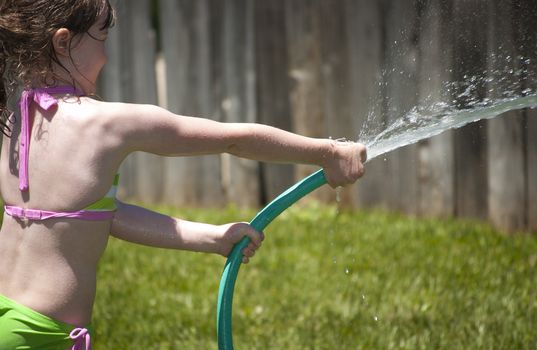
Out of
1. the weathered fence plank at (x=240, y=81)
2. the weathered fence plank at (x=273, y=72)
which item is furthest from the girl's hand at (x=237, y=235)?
the weathered fence plank at (x=240, y=81)

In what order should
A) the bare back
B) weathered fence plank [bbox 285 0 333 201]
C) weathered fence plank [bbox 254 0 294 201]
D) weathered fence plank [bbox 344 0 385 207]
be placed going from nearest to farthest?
the bare back < weathered fence plank [bbox 344 0 385 207] < weathered fence plank [bbox 285 0 333 201] < weathered fence plank [bbox 254 0 294 201]

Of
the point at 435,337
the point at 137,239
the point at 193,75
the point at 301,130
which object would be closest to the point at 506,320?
the point at 435,337

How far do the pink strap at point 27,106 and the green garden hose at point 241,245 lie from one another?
56 cm

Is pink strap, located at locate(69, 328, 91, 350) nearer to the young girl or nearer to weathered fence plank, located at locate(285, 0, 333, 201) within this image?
the young girl

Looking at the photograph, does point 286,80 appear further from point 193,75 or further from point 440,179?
point 440,179

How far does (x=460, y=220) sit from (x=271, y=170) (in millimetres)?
1552

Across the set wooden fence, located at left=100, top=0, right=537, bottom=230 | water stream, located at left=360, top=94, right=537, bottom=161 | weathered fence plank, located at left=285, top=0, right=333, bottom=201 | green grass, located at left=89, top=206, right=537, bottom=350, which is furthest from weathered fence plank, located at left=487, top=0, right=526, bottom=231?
water stream, located at left=360, top=94, right=537, bottom=161

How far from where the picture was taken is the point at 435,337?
347cm

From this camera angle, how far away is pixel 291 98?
6434mm

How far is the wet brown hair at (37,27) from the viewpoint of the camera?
221 centimetres

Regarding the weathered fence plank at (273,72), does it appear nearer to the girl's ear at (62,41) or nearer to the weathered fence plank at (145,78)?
the weathered fence plank at (145,78)

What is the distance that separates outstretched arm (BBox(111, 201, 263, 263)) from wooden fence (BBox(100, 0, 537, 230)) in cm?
201

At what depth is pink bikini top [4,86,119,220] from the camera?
7.12 ft

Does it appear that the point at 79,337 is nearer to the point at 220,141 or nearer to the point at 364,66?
the point at 220,141
